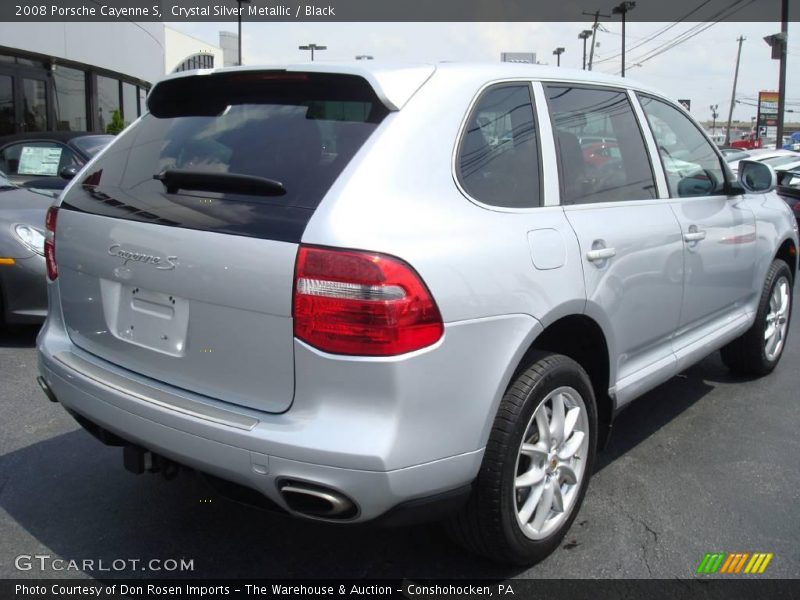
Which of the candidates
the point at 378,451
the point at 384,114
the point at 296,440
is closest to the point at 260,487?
the point at 296,440

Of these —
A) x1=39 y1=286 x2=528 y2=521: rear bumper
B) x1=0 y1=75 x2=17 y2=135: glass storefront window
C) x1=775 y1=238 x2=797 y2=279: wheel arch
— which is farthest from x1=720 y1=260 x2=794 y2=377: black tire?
x1=0 y1=75 x2=17 y2=135: glass storefront window

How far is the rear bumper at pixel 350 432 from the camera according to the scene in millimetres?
2146

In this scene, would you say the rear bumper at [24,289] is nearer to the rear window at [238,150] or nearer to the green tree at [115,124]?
the rear window at [238,150]

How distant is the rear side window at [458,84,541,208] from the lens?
2.55m

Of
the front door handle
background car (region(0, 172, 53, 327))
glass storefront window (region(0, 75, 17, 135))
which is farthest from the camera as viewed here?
glass storefront window (region(0, 75, 17, 135))

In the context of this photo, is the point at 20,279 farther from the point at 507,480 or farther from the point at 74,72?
the point at 74,72

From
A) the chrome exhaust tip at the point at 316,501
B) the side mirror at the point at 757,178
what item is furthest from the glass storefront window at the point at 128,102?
the chrome exhaust tip at the point at 316,501

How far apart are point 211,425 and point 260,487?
9.3 inches

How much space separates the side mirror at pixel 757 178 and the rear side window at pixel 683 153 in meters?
0.37

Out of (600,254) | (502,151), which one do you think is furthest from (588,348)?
(502,151)

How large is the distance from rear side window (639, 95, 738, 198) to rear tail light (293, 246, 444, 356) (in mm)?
2008

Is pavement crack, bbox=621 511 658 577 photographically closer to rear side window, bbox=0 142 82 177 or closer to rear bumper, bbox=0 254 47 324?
rear bumper, bbox=0 254 47 324

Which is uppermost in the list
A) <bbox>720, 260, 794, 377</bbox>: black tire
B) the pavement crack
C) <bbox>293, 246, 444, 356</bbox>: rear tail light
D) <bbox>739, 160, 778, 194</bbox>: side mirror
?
<bbox>739, 160, 778, 194</bbox>: side mirror

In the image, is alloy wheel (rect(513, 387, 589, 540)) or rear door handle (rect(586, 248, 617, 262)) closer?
alloy wheel (rect(513, 387, 589, 540))
